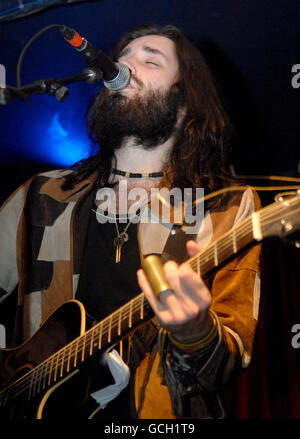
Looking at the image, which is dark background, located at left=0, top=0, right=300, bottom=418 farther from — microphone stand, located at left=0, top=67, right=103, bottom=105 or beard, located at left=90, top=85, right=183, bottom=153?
microphone stand, located at left=0, top=67, right=103, bottom=105

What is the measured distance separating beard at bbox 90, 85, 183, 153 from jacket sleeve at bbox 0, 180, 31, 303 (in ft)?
1.66

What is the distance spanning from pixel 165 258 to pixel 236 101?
5.59 ft

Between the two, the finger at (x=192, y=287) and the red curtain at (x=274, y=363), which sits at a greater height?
the red curtain at (x=274, y=363)

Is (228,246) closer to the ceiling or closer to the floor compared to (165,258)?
closer to the floor

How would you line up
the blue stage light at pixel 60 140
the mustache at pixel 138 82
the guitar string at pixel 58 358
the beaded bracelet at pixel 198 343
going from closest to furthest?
the beaded bracelet at pixel 198 343 < the guitar string at pixel 58 358 < the mustache at pixel 138 82 < the blue stage light at pixel 60 140

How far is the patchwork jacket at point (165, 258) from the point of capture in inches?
38.5

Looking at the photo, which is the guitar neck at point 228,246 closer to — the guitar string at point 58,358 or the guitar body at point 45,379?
the guitar string at point 58,358

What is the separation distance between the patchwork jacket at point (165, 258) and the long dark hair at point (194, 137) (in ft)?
0.34

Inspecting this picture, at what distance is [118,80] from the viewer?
1143 mm

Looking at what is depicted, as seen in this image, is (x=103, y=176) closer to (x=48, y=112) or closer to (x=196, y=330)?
(x=196, y=330)

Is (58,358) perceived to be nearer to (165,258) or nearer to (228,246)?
(165,258)

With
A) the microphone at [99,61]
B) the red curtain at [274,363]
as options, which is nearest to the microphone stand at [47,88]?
the microphone at [99,61]

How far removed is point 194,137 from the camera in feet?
5.67

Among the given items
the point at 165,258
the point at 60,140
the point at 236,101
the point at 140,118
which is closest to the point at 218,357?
the point at 165,258
